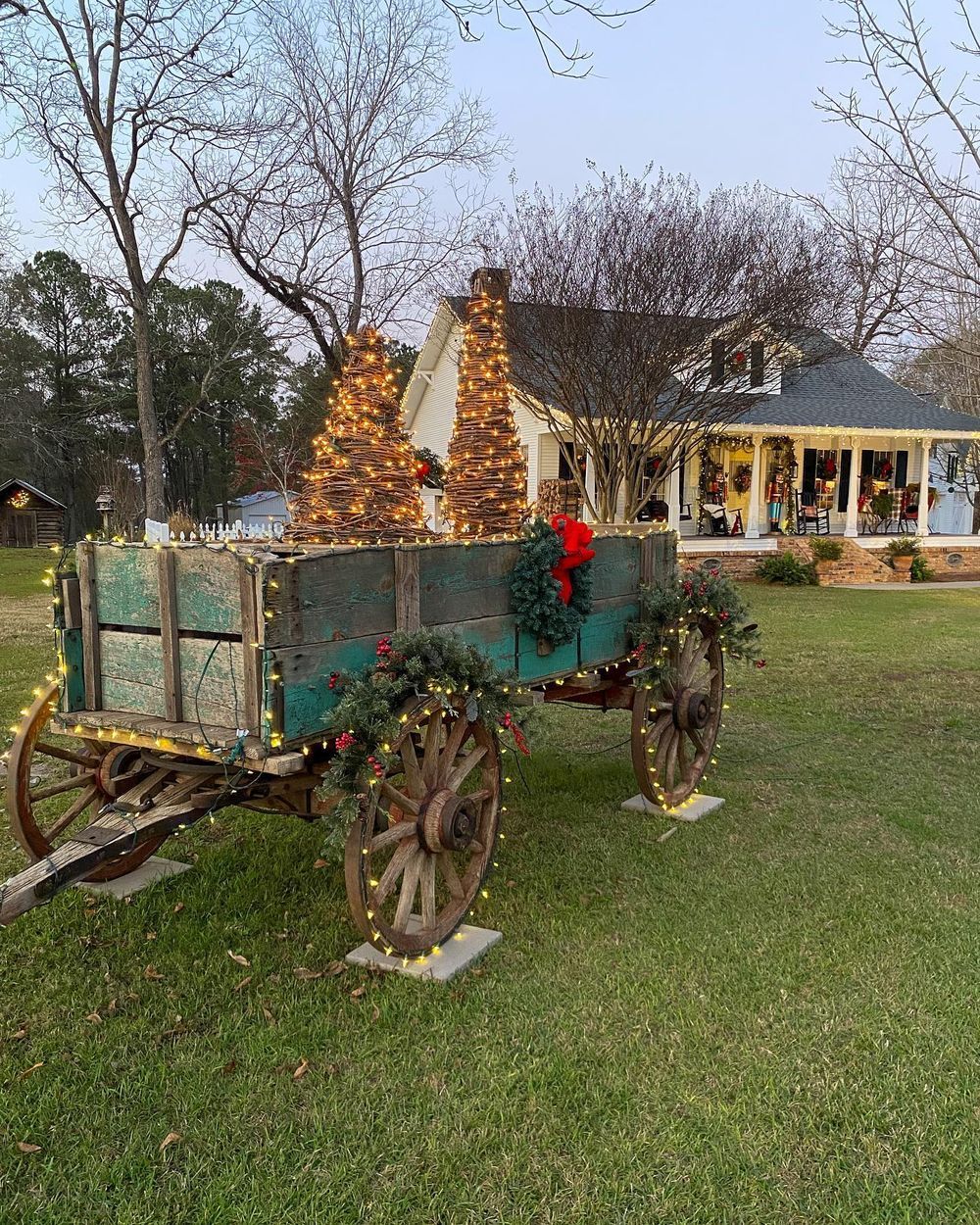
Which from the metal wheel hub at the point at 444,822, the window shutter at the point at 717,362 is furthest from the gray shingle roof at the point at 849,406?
the metal wheel hub at the point at 444,822

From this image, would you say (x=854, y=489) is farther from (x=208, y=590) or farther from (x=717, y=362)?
(x=208, y=590)

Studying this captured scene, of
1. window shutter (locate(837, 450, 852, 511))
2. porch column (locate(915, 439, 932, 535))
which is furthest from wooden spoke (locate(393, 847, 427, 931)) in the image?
window shutter (locate(837, 450, 852, 511))

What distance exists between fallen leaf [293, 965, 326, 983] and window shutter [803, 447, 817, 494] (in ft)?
67.5

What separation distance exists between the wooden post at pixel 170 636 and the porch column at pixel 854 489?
19161mm

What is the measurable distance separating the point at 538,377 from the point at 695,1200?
14.5 meters

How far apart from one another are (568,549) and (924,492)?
20.0 m

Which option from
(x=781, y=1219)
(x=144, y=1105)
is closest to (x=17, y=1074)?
(x=144, y=1105)

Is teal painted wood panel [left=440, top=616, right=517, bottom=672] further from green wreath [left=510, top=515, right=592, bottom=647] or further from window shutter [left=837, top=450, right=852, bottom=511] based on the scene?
window shutter [left=837, top=450, right=852, bottom=511]

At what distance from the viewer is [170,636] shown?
9.91 feet

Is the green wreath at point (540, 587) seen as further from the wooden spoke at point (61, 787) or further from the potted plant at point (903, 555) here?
the potted plant at point (903, 555)

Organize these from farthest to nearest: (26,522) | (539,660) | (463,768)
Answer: (26,522) < (539,660) < (463,768)

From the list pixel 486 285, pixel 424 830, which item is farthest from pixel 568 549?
pixel 486 285

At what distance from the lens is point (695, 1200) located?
7.52ft

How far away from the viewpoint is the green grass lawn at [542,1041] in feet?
7.65
